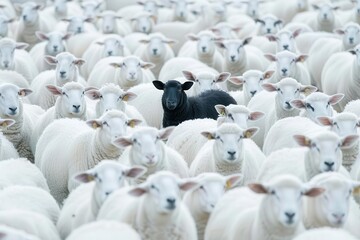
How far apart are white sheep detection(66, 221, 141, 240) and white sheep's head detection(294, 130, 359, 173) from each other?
1.84 m

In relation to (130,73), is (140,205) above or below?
above

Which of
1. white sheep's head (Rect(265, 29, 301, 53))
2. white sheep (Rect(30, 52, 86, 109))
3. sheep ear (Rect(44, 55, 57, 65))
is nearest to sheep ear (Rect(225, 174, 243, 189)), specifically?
white sheep (Rect(30, 52, 86, 109))

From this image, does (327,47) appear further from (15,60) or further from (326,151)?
(326,151)

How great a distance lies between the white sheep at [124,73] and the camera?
12625 millimetres

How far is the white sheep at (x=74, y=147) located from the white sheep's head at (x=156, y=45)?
536cm

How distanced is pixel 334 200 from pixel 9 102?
14.6ft

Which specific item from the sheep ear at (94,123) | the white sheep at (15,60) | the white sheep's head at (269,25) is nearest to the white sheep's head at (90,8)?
the white sheep's head at (269,25)

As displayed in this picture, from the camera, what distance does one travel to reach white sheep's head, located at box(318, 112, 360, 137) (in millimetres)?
8705

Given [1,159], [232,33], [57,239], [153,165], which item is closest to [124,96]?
[1,159]

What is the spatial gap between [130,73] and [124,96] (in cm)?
237

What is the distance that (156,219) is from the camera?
6.79 meters

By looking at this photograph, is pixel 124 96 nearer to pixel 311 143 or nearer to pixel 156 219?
pixel 311 143

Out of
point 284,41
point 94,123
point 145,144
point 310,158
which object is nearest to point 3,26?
point 284,41

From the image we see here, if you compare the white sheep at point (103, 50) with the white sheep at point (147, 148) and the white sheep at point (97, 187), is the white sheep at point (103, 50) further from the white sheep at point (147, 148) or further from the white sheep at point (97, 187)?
the white sheep at point (97, 187)
